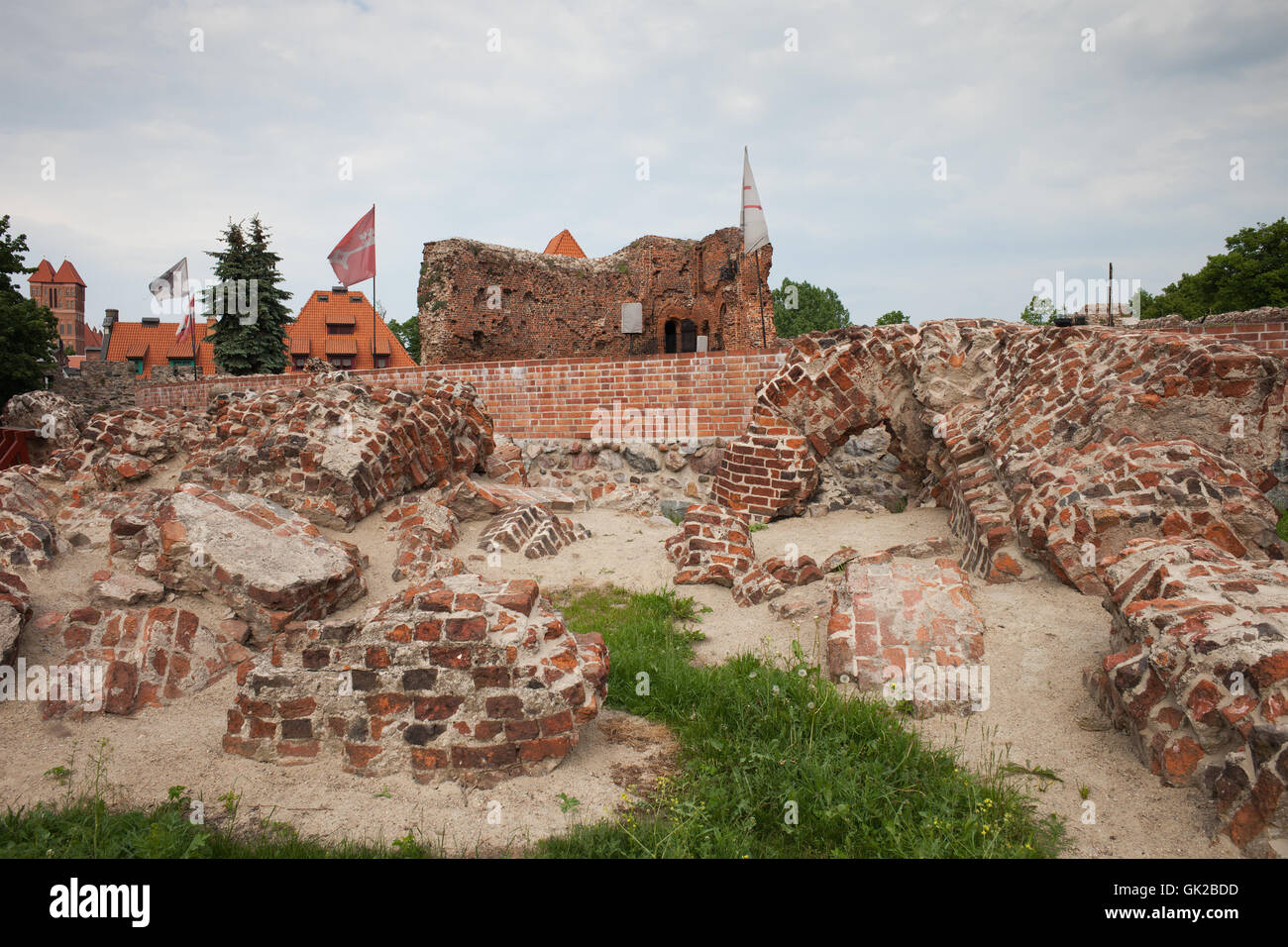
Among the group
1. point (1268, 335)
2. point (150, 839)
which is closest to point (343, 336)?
point (1268, 335)

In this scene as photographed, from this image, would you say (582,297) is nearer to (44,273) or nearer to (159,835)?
(159,835)

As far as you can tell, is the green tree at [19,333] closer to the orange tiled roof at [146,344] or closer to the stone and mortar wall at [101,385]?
the stone and mortar wall at [101,385]

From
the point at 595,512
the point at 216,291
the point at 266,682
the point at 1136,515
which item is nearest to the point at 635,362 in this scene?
the point at 595,512

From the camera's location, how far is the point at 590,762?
10.9 feet

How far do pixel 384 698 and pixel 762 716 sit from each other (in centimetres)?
176

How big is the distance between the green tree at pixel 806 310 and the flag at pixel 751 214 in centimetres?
2942

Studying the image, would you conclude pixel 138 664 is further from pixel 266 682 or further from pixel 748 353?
pixel 748 353

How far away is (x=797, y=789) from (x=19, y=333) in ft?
80.4

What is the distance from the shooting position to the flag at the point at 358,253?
Answer: 50.5 feet

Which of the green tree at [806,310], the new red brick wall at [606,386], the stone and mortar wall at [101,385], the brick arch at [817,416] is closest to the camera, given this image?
the brick arch at [817,416]

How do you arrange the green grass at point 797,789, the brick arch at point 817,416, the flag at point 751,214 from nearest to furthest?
1. the green grass at point 797,789
2. the brick arch at point 817,416
3. the flag at point 751,214

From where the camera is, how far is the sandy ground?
2744 mm


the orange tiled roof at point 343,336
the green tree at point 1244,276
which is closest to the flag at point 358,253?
the orange tiled roof at point 343,336
